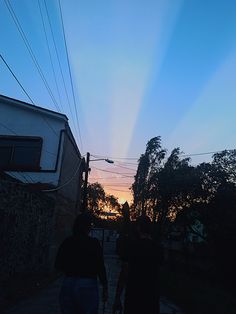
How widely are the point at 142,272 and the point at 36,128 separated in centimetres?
1819

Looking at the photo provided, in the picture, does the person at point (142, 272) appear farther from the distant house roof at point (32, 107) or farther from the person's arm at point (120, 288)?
the distant house roof at point (32, 107)

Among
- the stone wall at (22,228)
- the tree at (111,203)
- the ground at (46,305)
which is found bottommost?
the ground at (46,305)

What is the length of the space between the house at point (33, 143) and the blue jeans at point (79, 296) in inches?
645

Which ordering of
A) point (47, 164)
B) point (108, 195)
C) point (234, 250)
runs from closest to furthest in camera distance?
point (47, 164), point (234, 250), point (108, 195)

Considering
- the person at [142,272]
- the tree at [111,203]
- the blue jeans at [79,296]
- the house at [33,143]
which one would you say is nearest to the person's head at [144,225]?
the person at [142,272]

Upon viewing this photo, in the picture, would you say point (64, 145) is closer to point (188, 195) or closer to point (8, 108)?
point (8, 108)

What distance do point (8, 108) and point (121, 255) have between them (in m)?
18.8

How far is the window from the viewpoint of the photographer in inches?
867

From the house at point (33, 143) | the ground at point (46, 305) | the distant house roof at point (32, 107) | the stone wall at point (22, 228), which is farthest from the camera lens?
the distant house roof at point (32, 107)

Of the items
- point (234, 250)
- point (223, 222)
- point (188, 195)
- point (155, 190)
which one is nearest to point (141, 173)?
point (155, 190)

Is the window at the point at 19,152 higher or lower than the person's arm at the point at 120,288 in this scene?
higher

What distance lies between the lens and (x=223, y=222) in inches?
1227

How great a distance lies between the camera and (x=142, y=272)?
200 inches

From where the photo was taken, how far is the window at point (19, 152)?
867 inches
